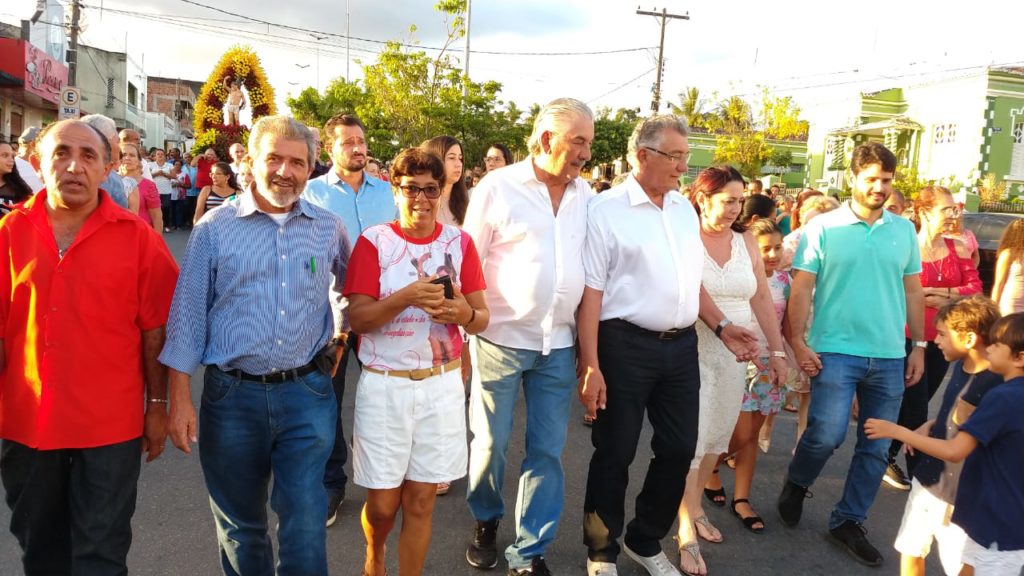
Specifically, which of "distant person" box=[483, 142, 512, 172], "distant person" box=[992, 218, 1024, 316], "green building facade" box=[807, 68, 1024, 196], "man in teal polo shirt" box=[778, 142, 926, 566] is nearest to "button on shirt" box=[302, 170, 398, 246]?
"man in teal polo shirt" box=[778, 142, 926, 566]

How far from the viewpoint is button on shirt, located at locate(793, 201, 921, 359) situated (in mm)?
3936

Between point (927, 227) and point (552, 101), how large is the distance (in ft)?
11.6

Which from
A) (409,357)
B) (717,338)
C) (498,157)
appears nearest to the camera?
(409,357)

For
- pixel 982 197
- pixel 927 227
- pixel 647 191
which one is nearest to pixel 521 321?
pixel 647 191

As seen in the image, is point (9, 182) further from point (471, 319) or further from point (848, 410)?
point (848, 410)

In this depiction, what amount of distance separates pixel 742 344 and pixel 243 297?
2.30 metres

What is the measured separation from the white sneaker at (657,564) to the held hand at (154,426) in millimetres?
2302

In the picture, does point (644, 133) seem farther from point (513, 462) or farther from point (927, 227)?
point (927, 227)

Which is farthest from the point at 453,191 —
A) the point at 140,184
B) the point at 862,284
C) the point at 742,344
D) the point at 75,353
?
the point at 140,184

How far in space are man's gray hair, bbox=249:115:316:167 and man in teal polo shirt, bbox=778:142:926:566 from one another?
283 centimetres

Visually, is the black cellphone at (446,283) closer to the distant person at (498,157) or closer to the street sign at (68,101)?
the distant person at (498,157)

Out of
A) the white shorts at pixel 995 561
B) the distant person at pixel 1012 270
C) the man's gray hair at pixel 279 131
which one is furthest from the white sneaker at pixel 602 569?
the distant person at pixel 1012 270

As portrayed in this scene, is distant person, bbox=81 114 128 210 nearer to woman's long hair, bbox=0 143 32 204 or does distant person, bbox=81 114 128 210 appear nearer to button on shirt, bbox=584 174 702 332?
woman's long hair, bbox=0 143 32 204

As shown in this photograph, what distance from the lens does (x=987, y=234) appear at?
502 inches
